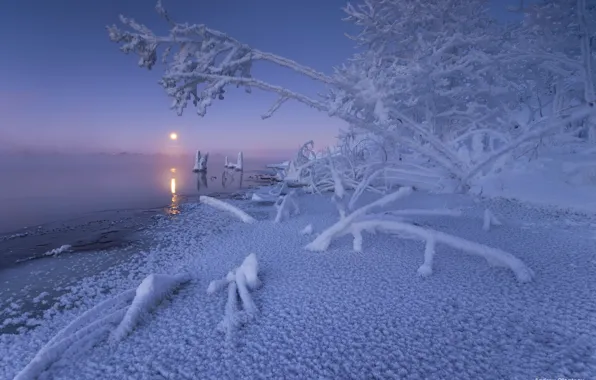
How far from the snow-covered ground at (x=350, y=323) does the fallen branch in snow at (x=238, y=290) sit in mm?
50

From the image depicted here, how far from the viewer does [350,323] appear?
7.13ft

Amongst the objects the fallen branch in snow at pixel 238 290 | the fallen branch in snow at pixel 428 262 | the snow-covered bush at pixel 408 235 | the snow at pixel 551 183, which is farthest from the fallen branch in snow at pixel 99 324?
the snow at pixel 551 183

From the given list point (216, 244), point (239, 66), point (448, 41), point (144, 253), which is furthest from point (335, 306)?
point (448, 41)

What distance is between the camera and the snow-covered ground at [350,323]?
1.77 m

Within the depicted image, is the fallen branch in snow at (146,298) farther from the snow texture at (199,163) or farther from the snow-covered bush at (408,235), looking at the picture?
the snow texture at (199,163)

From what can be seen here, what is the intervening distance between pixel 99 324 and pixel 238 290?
98 cm

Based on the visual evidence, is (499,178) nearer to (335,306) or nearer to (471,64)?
(471,64)

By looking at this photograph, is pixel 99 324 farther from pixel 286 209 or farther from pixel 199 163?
pixel 199 163

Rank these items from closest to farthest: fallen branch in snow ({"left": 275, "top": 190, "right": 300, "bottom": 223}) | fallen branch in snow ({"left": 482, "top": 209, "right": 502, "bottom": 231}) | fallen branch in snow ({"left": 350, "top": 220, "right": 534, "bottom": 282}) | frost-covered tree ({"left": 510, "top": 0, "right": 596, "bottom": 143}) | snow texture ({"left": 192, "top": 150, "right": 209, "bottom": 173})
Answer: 1. fallen branch in snow ({"left": 350, "top": 220, "right": 534, "bottom": 282})
2. fallen branch in snow ({"left": 482, "top": 209, "right": 502, "bottom": 231})
3. fallen branch in snow ({"left": 275, "top": 190, "right": 300, "bottom": 223})
4. frost-covered tree ({"left": 510, "top": 0, "right": 596, "bottom": 143})
5. snow texture ({"left": 192, "top": 150, "right": 209, "bottom": 173})

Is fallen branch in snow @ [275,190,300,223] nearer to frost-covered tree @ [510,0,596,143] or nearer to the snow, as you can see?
the snow

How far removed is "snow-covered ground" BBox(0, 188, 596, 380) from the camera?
1.77 metres

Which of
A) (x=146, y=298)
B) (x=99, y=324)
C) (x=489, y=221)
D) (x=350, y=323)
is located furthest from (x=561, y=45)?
(x=99, y=324)

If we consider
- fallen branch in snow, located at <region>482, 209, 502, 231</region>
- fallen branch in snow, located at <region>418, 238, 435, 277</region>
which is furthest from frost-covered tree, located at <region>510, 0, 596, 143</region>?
fallen branch in snow, located at <region>418, 238, 435, 277</region>

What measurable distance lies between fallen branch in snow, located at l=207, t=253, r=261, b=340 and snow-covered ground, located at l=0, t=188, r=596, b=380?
0.05 m
